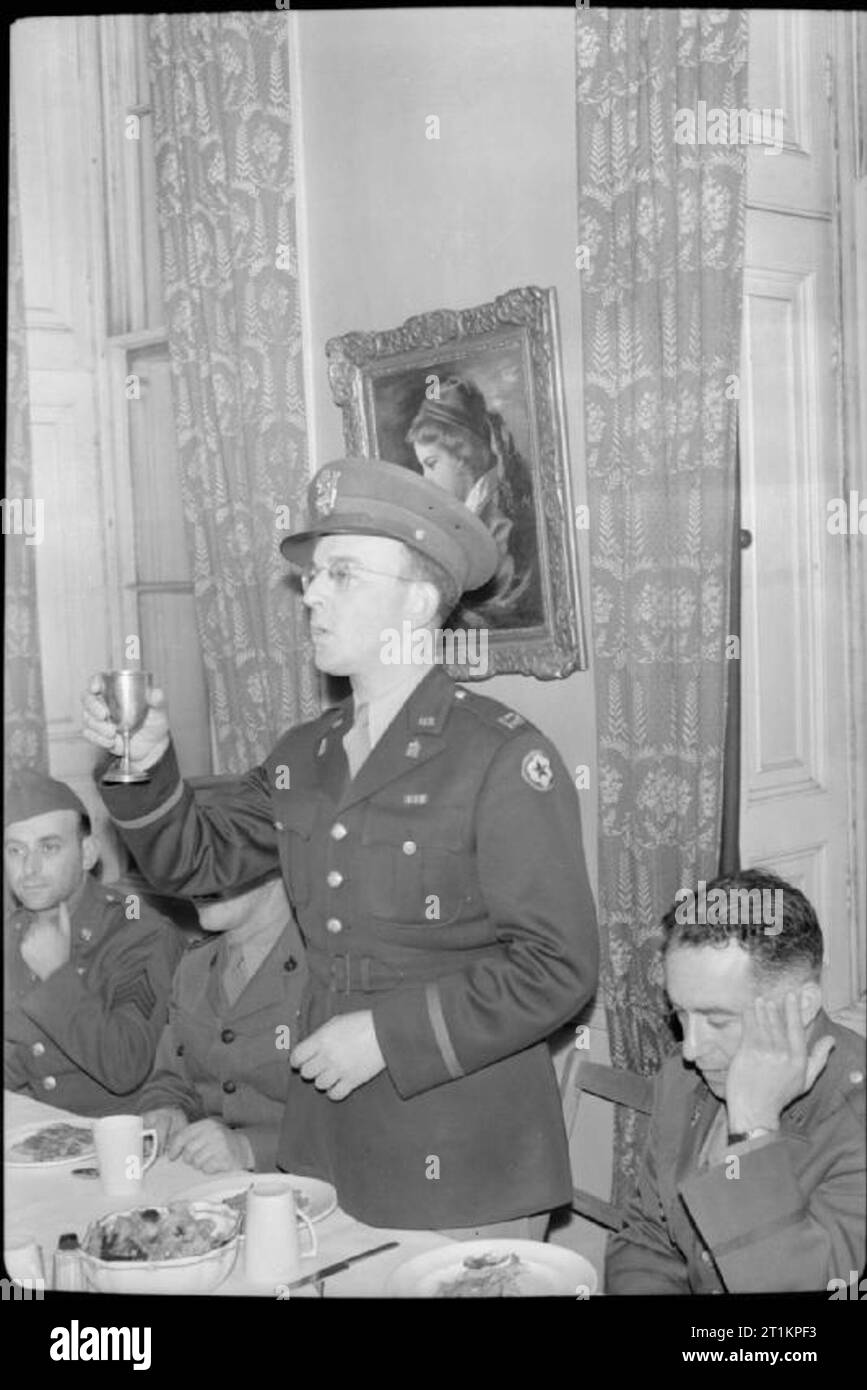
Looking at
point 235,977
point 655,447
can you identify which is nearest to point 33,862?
point 235,977

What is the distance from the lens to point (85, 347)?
2469 mm

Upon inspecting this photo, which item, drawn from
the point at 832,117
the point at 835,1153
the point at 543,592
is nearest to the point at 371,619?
the point at 543,592

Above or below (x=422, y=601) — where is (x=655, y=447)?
above

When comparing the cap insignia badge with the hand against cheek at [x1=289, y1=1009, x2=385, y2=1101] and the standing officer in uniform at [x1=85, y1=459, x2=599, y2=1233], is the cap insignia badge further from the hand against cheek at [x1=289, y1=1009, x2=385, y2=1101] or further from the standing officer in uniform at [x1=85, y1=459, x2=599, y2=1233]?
the hand against cheek at [x1=289, y1=1009, x2=385, y2=1101]

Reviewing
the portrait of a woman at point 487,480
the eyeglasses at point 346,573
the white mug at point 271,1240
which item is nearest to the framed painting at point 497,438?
the portrait of a woman at point 487,480

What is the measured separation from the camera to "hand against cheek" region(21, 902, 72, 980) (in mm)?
2381

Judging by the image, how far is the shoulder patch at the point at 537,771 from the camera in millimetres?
1762

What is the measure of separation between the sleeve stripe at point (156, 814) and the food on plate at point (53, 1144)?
0.42 meters

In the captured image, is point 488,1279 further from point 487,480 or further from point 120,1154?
point 487,480

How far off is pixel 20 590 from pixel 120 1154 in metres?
0.91

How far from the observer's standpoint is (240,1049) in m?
2.20

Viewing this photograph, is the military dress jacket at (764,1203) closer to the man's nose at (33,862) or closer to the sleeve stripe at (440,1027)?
the sleeve stripe at (440,1027)

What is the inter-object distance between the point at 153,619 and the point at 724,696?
3.54 ft

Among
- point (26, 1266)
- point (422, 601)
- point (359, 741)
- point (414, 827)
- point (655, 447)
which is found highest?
point (655, 447)
